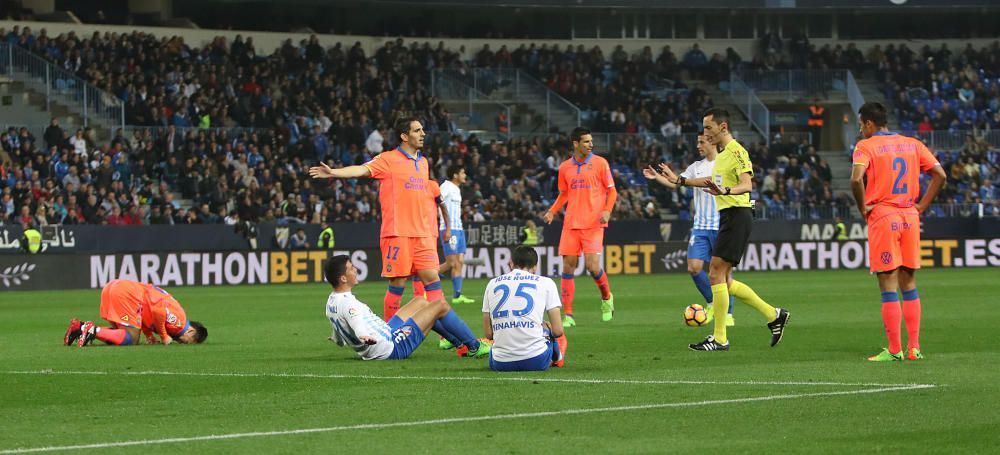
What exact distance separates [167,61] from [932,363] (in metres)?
35.4

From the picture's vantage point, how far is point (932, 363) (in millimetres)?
13266

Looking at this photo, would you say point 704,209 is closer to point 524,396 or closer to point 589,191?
point 589,191

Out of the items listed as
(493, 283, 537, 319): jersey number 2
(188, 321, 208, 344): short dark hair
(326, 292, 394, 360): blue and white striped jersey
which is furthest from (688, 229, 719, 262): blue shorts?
(493, 283, 537, 319): jersey number 2

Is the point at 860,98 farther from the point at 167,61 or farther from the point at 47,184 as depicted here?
the point at 47,184

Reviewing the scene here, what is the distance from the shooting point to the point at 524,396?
35.5 feet

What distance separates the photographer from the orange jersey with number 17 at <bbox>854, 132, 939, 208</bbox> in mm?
13508

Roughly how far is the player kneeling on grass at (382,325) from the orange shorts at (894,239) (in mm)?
3807

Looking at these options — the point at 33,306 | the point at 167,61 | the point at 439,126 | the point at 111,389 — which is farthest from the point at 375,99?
the point at 111,389

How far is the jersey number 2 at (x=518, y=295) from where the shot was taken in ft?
40.3

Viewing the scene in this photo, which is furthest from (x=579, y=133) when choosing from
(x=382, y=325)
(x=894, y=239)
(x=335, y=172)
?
(x=894, y=239)

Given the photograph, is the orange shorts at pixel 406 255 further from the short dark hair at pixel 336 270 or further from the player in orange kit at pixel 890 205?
the player in orange kit at pixel 890 205

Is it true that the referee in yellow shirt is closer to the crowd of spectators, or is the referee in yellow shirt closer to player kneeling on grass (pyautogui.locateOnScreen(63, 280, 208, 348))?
player kneeling on grass (pyautogui.locateOnScreen(63, 280, 208, 348))

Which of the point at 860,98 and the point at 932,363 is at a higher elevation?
the point at 860,98

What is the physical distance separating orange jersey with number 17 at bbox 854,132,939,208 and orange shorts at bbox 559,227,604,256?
6715mm
